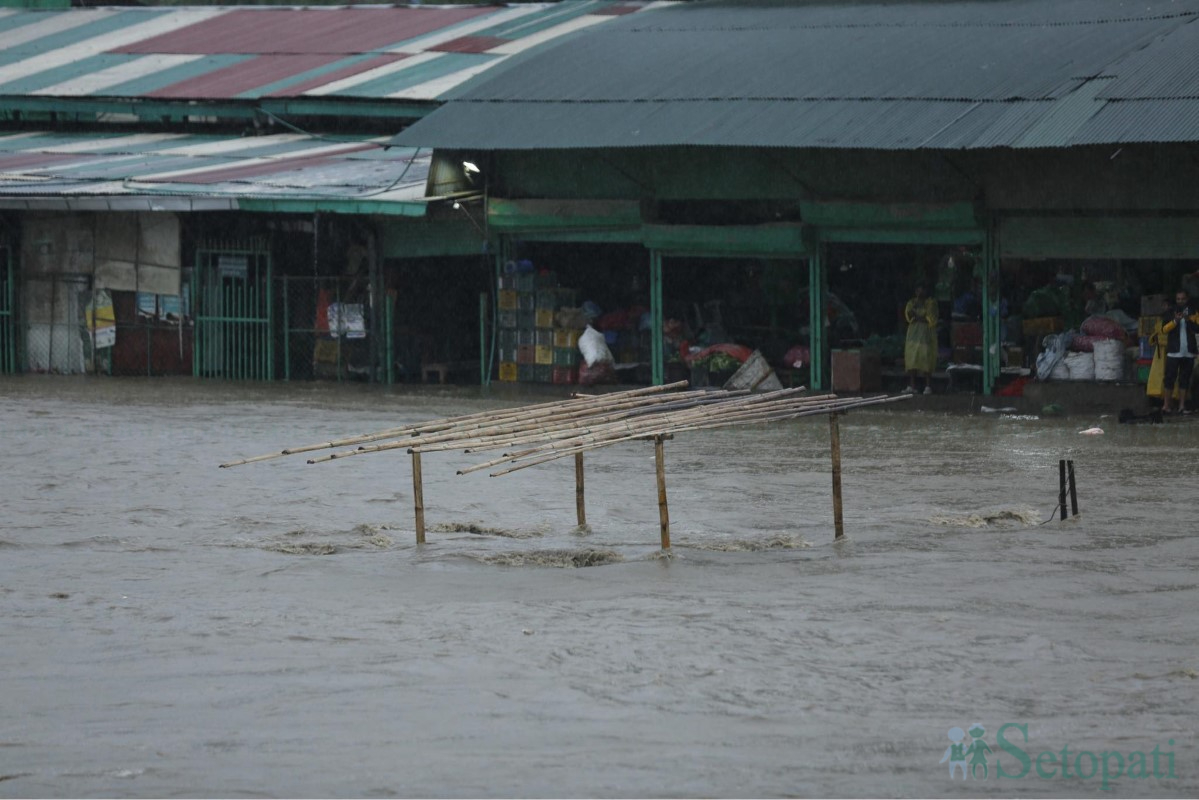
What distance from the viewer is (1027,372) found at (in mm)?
19109

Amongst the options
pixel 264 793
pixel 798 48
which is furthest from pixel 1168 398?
pixel 264 793

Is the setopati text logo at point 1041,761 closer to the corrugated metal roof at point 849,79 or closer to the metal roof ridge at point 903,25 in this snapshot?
the corrugated metal roof at point 849,79

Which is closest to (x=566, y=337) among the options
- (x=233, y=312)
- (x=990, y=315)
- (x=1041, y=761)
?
(x=233, y=312)

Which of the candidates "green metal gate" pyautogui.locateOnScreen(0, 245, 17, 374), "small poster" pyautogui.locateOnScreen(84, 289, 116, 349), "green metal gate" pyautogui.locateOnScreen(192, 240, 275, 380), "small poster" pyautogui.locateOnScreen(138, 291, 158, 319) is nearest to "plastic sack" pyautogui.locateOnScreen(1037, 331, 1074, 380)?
"green metal gate" pyautogui.locateOnScreen(192, 240, 275, 380)

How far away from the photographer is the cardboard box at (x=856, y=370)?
19.6 metres

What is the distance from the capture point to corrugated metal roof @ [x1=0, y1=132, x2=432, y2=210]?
2127 cm

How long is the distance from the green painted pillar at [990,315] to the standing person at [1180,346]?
196 cm

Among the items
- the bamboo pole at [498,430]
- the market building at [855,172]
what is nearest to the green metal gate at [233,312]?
the market building at [855,172]

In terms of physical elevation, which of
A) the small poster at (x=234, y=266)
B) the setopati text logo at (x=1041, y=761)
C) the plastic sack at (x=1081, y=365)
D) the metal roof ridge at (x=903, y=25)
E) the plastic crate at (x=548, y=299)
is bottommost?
the setopati text logo at (x=1041, y=761)

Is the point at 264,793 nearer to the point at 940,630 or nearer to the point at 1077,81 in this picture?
the point at 940,630

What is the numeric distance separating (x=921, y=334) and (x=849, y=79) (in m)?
3.00

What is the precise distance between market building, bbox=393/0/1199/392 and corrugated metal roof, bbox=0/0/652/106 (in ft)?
9.86

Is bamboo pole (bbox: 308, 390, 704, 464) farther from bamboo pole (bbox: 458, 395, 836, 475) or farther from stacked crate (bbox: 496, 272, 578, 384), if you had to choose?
stacked crate (bbox: 496, 272, 578, 384)

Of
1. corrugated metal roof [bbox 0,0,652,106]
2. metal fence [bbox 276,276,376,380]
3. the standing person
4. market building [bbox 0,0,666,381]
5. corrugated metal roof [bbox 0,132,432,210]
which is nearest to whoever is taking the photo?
the standing person
